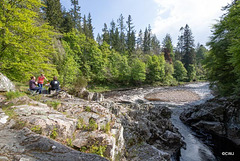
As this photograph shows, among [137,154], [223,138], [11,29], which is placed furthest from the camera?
[223,138]

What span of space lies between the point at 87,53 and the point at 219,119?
32.8 m

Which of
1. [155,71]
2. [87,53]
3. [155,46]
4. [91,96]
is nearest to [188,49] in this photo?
[155,46]

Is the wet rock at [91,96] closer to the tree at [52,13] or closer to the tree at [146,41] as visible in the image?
the tree at [52,13]

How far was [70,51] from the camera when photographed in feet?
91.9

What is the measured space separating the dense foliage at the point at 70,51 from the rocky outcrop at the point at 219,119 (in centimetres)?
478

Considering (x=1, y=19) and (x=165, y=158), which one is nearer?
(x=165, y=158)

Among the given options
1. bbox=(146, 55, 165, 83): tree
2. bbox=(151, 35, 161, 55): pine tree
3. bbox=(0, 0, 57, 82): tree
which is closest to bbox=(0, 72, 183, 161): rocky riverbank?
bbox=(0, 0, 57, 82): tree

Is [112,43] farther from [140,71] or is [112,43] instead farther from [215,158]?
[215,158]

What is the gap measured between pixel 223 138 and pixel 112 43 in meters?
48.4

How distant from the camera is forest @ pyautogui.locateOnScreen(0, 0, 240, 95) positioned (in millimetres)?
6757

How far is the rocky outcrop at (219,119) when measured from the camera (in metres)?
7.65

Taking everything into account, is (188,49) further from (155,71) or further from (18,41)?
(18,41)

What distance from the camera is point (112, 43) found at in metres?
50.3

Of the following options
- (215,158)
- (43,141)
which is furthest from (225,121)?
(43,141)
